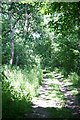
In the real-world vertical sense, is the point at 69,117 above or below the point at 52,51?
below

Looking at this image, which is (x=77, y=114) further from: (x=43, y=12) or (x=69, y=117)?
(x=43, y=12)

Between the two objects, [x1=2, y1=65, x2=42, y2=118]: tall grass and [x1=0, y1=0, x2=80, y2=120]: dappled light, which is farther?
[x1=0, y1=0, x2=80, y2=120]: dappled light

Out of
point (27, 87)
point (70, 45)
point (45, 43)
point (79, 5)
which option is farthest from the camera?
point (45, 43)

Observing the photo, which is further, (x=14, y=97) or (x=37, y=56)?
(x=37, y=56)

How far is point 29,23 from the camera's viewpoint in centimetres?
1579

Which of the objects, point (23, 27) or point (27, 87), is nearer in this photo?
point (27, 87)

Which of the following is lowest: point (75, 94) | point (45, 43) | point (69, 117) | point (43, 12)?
point (69, 117)

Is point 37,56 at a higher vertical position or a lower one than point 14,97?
higher

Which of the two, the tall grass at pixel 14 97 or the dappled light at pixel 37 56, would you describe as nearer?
the tall grass at pixel 14 97

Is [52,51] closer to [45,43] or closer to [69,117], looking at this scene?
[45,43]

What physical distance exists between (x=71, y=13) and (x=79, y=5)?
0.59 metres

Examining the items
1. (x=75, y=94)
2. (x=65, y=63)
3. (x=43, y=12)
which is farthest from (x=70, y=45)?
(x=43, y=12)

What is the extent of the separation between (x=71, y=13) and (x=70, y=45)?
329 cm

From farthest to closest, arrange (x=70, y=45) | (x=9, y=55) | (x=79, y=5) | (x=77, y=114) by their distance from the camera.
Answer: (x=9, y=55) → (x=70, y=45) → (x=77, y=114) → (x=79, y=5)
